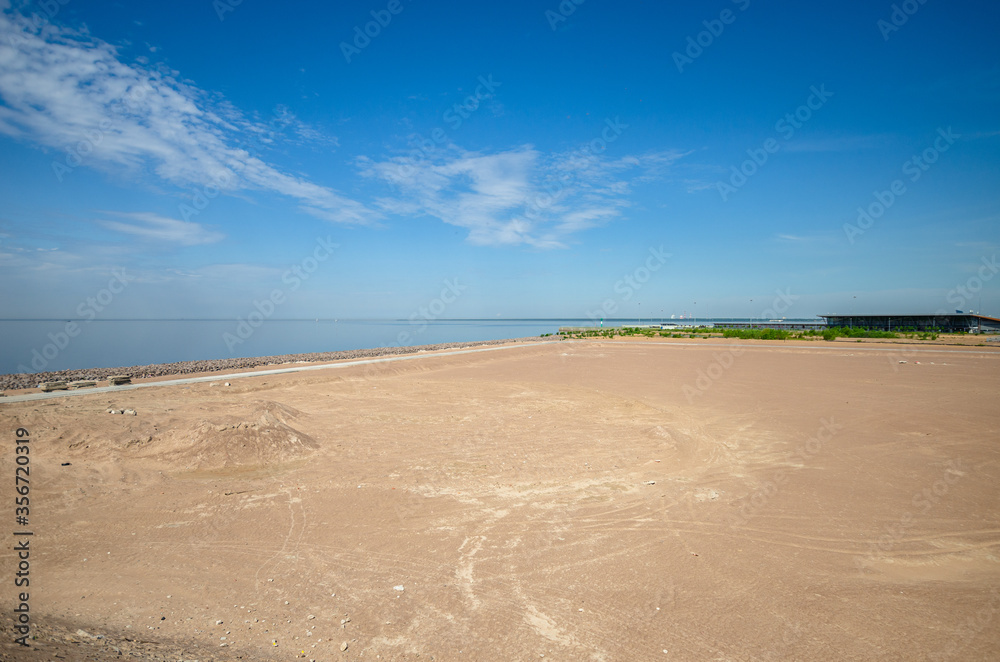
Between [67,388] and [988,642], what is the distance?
805 inches

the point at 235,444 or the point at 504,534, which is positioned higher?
the point at 235,444

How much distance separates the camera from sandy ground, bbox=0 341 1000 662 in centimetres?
390

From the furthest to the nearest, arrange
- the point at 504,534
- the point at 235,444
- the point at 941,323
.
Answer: the point at 941,323 → the point at 235,444 → the point at 504,534

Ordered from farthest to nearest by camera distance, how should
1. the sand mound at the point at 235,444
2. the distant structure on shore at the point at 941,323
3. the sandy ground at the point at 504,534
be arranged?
the distant structure on shore at the point at 941,323, the sand mound at the point at 235,444, the sandy ground at the point at 504,534

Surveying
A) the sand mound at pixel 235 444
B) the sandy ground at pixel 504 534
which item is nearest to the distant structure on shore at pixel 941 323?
the sandy ground at pixel 504 534

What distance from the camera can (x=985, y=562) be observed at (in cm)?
519

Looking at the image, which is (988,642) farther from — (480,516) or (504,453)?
(504,453)

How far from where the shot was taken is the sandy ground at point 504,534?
390cm

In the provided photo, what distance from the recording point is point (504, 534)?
19.0ft

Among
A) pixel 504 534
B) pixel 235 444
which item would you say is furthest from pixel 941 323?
pixel 235 444

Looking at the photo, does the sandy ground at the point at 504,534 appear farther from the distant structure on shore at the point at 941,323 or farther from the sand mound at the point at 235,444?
the distant structure on shore at the point at 941,323

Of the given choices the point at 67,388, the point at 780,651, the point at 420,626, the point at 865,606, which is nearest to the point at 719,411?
the point at 865,606

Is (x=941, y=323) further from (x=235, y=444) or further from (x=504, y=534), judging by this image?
(x=235, y=444)

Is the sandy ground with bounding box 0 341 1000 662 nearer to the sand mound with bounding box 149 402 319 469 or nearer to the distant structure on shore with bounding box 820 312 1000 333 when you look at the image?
the sand mound with bounding box 149 402 319 469
